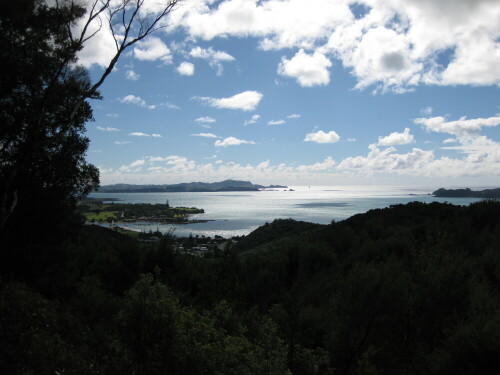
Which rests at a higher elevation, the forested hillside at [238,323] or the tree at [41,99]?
the tree at [41,99]

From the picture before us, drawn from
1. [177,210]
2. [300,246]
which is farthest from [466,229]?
[177,210]

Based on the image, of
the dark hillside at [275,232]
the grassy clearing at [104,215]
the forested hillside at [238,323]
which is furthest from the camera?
the grassy clearing at [104,215]

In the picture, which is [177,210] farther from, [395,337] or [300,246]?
[395,337]

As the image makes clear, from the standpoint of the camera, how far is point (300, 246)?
26.6 m

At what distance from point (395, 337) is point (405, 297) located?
160 cm

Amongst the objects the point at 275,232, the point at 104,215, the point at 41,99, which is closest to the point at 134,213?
the point at 104,215

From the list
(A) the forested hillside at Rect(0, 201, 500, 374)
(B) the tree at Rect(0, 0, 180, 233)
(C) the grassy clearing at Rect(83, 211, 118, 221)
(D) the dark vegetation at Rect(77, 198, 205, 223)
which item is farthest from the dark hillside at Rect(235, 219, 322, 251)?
(C) the grassy clearing at Rect(83, 211, 118, 221)

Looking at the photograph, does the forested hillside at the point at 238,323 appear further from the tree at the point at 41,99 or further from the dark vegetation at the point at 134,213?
the dark vegetation at the point at 134,213

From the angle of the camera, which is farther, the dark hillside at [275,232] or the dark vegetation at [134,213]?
the dark vegetation at [134,213]

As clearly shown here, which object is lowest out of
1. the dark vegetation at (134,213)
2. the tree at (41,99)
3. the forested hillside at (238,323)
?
the dark vegetation at (134,213)

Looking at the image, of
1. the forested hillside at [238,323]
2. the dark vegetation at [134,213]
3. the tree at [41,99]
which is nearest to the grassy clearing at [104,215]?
the dark vegetation at [134,213]

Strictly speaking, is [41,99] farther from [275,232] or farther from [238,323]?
[275,232]

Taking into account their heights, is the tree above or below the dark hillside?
above

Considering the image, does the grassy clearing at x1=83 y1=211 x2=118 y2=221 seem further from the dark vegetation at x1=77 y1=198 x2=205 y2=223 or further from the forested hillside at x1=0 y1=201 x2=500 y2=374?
the forested hillside at x1=0 y1=201 x2=500 y2=374
